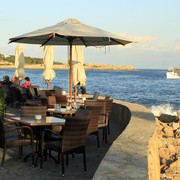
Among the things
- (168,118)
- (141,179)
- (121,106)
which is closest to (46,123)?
(141,179)

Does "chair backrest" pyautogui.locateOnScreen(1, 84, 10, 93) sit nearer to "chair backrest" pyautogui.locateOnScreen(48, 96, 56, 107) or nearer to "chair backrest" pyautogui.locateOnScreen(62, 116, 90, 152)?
"chair backrest" pyautogui.locateOnScreen(48, 96, 56, 107)

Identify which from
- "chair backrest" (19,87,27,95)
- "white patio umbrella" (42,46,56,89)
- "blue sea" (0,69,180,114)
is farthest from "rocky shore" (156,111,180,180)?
"blue sea" (0,69,180,114)

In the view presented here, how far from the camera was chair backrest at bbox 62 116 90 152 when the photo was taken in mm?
4852

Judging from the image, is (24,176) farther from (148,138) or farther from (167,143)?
(167,143)

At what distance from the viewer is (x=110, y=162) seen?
11.9 ft

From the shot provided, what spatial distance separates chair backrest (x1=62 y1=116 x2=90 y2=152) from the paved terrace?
17.2 inches

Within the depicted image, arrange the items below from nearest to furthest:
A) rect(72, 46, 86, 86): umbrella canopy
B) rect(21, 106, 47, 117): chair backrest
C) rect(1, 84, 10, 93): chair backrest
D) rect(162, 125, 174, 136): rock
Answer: rect(21, 106, 47, 117): chair backrest < rect(72, 46, 86, 86): umbrella canopy < rect(162, 125, 174, 136): rock < rect(1, 84, 10, 93): chair backrest

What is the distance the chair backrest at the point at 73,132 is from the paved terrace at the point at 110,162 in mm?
438

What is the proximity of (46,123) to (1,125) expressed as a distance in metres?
0.72

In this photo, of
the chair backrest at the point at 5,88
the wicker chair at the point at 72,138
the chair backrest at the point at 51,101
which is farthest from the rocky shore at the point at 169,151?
the chair backrest at the point at 5,88

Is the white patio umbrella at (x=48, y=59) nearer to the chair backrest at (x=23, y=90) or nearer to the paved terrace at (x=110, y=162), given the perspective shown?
the chair backrest at (x=23, y=90)

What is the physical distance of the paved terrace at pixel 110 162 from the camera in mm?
3357

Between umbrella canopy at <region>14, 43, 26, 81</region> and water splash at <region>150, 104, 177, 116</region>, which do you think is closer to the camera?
umbrella canopy at <region>14, 43, 26, 81</region>

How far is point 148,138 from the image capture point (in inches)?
196
